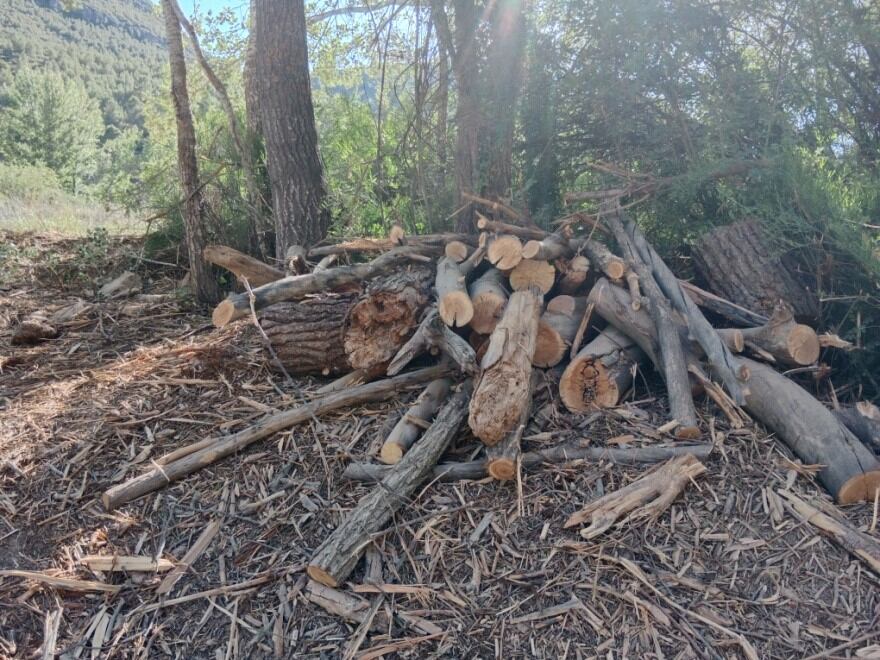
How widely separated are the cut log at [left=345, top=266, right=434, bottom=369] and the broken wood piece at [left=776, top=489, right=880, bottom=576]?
2.00 metres

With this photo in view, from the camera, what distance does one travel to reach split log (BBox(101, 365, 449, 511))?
288 centimetres

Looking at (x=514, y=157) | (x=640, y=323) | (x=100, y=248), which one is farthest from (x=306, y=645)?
(x=100, y=248)

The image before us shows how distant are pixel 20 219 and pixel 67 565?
7.82 metres

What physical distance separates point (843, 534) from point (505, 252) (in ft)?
6.51

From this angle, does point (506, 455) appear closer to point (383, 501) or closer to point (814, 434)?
point (383, 501)

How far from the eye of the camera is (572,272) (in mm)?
3498

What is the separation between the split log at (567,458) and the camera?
2.69 meters

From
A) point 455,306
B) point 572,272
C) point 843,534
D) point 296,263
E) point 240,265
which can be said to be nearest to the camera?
point 843,534

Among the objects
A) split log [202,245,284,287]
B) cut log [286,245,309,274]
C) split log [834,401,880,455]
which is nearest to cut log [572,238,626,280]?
split log [834,401,880,455]

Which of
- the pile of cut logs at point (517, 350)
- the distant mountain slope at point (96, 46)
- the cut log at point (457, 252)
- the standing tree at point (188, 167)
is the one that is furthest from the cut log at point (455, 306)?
the distant mountain slope at point (96, 46)

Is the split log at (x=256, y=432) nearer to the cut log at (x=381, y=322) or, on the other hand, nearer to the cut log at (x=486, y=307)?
the cut log at (x=381, y=322)

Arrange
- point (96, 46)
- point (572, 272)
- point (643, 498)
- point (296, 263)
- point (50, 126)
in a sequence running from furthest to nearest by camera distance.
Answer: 1. point (96, 46)
2. point (50, 126)
3. point (296, 263)
4. point (572, 272)
5. point (643, 498)

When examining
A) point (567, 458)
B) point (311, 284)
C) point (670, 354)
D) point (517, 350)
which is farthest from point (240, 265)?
point (670, 354)

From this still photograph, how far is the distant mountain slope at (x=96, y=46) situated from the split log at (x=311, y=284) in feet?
151
